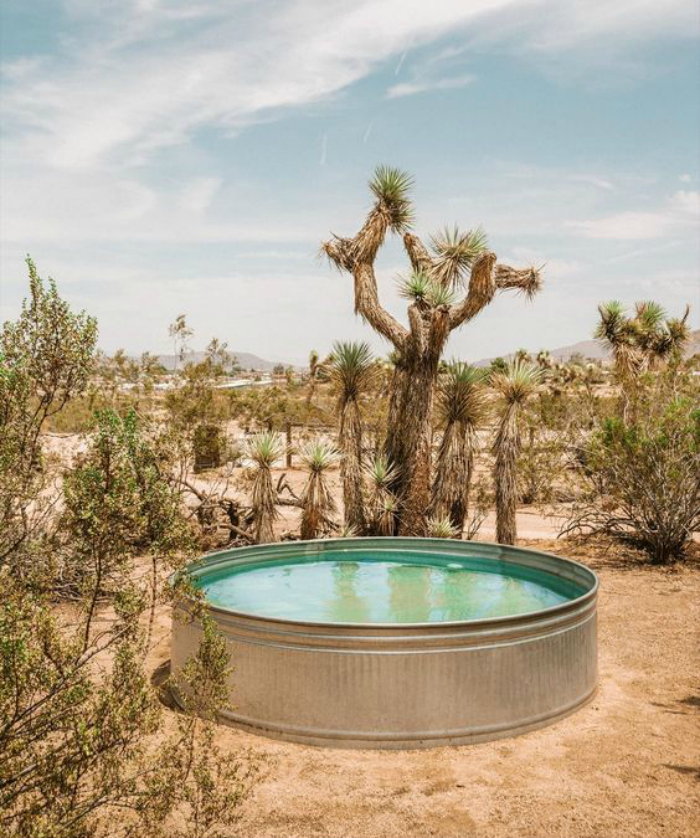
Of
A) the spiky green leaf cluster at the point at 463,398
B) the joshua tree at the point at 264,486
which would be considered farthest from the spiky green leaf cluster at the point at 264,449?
the spiky green leaf cluster at the point at 463,398

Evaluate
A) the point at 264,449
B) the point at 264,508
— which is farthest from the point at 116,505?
the point at 264,508

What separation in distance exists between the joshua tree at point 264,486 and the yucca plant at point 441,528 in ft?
9.67

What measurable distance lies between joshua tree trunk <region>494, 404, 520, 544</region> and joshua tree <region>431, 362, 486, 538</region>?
0.53 m

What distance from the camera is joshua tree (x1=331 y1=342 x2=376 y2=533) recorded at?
14.8 metres

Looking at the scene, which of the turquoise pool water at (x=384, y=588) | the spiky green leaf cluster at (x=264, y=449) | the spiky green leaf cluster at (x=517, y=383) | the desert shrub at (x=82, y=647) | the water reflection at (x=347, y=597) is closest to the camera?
the desert shrub at (x=82, y=647)

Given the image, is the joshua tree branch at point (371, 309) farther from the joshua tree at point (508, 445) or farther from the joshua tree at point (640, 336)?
the joshua tree at point (640, 336)

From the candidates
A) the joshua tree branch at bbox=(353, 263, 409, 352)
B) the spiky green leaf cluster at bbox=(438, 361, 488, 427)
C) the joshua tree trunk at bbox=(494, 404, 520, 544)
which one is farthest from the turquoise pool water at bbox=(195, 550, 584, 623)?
the joshua tree branch at bbox=(353, 263, 409, 352)

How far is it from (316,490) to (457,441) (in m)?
2.94

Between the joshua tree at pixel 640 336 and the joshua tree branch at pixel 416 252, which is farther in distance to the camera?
the joshua tree at pixel 640 336

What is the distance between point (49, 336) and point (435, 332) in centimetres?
987

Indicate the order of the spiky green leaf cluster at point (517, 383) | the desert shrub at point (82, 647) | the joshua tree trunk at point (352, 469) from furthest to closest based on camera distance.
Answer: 1. the joshua tree trunk at point (352, 469)
2. the spiky green leaf cluster at point (517, 383)
3. the desert shrub at point (82, 647)

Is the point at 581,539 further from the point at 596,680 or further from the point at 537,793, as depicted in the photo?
the point at 537,793

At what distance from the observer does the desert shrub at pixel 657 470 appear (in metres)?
13.3

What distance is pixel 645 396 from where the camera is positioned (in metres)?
15.7
